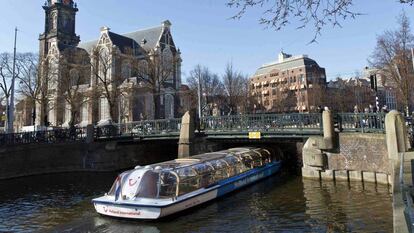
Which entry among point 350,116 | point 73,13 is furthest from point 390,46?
point 73,13

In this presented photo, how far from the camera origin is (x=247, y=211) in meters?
15.5

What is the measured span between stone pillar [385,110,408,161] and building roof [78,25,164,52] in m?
61.5

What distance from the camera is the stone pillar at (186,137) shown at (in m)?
27.0

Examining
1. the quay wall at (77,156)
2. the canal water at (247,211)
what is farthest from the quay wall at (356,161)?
the quay wall at (77,156)

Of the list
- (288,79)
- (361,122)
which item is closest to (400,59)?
(361,122)

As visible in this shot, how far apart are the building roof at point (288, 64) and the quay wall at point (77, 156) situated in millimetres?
71960

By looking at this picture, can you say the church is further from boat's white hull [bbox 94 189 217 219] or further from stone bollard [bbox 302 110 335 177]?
boat's white hull [bbox 94 189 217 219]

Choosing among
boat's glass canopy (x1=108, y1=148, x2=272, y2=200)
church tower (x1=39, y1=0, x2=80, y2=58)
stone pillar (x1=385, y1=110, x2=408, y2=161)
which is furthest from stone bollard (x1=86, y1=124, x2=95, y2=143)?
church tower (x1=39, y1=0, x2=80, y2=58)

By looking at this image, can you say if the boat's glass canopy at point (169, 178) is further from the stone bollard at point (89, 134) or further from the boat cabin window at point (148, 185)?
the stone bollard at point (89, 134)

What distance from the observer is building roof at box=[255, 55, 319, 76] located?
331 ft

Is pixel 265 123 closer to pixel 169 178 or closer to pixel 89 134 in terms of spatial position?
pixel 169 178

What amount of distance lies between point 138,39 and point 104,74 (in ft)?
129

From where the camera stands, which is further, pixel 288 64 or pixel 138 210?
pixel 288 64

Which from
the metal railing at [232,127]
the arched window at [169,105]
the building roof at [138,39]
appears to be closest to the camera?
the metal railing at [232,127]
